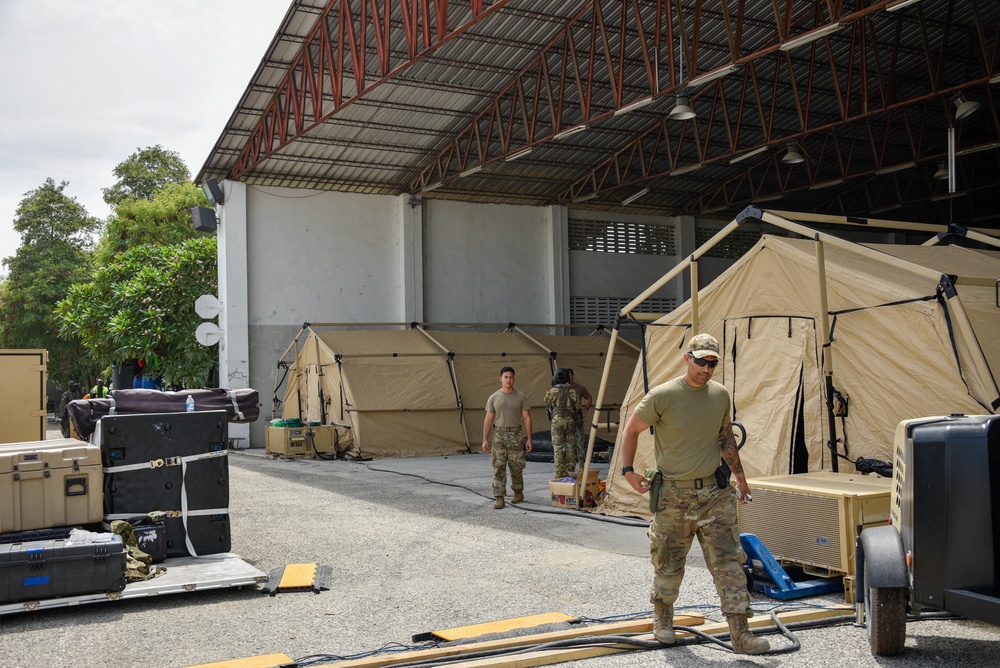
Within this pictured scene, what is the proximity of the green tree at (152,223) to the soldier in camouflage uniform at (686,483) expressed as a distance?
37011mm

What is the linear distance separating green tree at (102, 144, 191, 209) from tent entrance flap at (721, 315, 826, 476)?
42408 mm

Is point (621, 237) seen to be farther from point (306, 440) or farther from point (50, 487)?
point (50, 487)

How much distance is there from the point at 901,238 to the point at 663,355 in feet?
78.8

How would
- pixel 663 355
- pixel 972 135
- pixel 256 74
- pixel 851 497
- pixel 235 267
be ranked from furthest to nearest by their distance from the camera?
pixel 972 135 → pixel 235 267 → pixel 256 74 → pixel 663 355 → pixel 851 497

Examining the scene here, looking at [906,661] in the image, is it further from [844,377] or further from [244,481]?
[244,481]

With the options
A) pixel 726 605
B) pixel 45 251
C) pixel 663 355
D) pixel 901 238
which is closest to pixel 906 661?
pixel 726 605

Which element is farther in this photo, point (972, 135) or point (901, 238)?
point (901, 238)

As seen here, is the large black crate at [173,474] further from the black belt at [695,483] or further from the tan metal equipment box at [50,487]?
the black belt at [695,483]

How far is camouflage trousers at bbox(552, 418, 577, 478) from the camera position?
38.1ft

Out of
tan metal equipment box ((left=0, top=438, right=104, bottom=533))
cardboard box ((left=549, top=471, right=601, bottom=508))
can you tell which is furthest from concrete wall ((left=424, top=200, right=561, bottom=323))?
tan metal equipment box ((left=0, top=438, right=104, bottom=533))

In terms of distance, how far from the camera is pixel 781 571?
6.09 meters

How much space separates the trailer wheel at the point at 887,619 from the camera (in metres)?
4.60

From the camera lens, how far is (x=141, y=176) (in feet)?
153

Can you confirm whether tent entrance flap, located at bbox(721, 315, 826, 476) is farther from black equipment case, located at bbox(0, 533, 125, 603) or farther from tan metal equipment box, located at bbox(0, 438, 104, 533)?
tan metal equipment box, located at bbox(0, 438, 104, 533)
